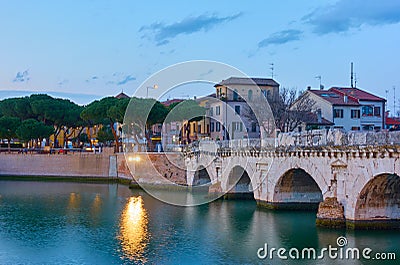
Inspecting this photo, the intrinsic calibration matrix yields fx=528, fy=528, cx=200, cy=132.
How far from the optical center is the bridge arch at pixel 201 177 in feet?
164

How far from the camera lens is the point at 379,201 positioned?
25141mm

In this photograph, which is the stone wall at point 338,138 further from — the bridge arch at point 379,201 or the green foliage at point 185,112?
the green foliage at point 185,112

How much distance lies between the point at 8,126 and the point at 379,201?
2168 inches

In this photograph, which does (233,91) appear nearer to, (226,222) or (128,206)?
(128,206)

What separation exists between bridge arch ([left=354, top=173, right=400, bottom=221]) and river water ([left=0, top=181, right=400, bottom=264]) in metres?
0.85

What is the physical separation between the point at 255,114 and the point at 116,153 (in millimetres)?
17405

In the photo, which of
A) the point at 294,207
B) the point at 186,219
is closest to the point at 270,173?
the point at 294,207

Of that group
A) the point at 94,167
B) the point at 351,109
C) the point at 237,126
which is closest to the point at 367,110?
the point at 351,109

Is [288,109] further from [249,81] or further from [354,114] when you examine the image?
[249,81]

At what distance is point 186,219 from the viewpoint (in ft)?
109

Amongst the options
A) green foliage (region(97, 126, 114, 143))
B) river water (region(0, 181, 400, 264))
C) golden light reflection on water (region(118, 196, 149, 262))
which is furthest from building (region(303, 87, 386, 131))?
green foliage (region(97, 126, 114, 143))

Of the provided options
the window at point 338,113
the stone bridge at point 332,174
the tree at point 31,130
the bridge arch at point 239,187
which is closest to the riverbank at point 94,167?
the tree at point 31,130

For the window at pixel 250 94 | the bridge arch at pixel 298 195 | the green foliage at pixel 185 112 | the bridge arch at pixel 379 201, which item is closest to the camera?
the bridge arch at pixel 379 201

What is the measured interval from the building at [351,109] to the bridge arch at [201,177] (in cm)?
1610
